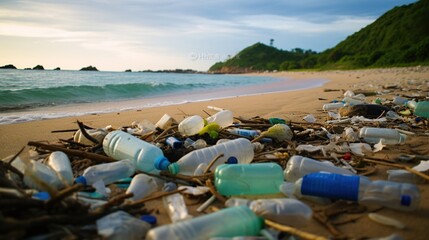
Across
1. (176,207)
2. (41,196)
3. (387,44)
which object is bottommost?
(176,207)

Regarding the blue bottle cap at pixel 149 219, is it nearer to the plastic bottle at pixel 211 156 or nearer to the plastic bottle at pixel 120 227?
the plastic bottle at pixel 120 227

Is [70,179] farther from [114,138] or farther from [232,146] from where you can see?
[232,146]

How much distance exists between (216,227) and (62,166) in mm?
1227

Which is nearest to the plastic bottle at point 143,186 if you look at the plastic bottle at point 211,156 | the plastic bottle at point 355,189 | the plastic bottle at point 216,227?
the plastic bottle at point 211,156

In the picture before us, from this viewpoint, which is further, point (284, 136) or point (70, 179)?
point (284, 136)

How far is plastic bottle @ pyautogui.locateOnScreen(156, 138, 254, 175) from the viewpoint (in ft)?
6.81

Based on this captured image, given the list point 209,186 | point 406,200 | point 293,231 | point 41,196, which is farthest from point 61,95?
point 406,200

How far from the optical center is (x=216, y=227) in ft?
4.11

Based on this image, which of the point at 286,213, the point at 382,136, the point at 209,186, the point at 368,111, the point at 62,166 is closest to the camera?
the point at 286,213

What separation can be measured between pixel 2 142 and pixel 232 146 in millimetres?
2525

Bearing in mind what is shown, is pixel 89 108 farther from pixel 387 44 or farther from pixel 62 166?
pixel 387 44

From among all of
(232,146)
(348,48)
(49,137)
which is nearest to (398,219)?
(232,146)

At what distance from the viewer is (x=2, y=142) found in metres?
3.16

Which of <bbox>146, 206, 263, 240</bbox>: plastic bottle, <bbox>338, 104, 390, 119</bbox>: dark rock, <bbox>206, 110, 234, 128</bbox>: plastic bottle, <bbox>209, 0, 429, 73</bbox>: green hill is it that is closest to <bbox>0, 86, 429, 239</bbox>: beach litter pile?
<bbox>146, 206, 263, 240</bbox>: plastic bottle
